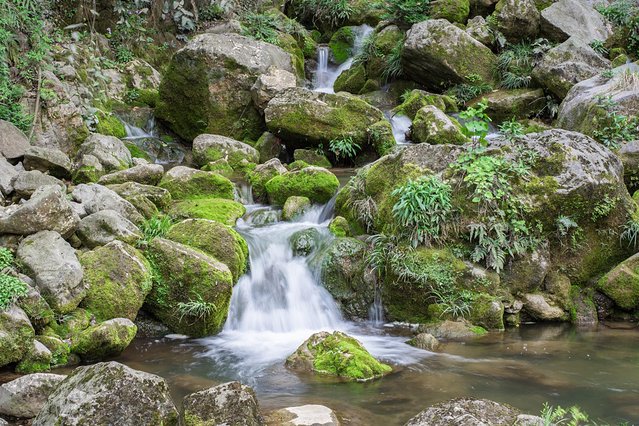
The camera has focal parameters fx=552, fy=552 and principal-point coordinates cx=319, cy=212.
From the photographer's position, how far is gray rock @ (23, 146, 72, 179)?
1038 cm

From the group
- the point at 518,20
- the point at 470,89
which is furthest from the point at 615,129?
the point at 518,20

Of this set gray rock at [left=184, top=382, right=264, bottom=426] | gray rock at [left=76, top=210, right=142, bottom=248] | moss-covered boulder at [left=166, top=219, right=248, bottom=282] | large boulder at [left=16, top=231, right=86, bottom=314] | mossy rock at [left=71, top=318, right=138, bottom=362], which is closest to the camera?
gray rock at [left=184, top=382, right=264, bottom=426]

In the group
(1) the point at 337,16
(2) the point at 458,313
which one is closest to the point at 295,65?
(1) the point at 337,16

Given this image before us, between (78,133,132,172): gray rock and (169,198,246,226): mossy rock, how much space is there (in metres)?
2.74

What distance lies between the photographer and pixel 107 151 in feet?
39.4

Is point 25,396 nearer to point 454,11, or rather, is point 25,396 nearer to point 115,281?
point 115,281

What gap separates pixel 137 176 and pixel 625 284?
8542 millimetres

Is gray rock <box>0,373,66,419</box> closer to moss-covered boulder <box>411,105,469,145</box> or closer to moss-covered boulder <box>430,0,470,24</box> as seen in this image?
moss-covered boulder <box>411,105,469,145</box>

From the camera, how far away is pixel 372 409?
5215 millimetres

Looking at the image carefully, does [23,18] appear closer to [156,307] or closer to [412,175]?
[156,307]

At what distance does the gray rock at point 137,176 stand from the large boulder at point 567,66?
10.9 m

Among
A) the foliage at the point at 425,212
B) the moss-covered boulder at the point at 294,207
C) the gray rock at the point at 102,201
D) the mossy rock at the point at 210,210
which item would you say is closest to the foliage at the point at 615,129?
the foliage at the point at 425,212

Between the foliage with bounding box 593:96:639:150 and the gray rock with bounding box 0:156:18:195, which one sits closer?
the gray rock with bounding box 0:156:18:195

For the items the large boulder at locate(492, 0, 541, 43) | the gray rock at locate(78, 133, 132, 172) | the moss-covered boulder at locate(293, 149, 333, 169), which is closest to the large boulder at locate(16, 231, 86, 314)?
the gray rock at locate(78, 133, 132, 172)
